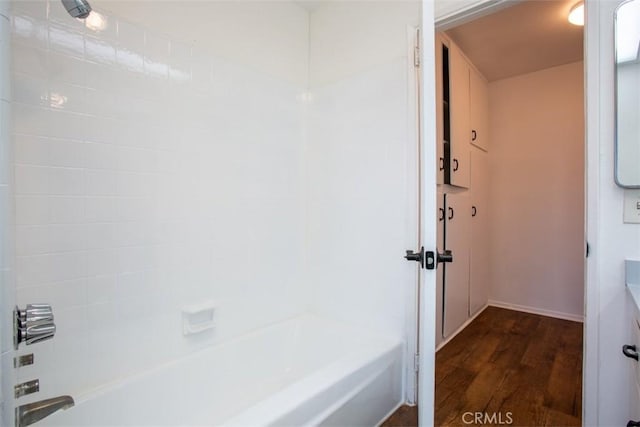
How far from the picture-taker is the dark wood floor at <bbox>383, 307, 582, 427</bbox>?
1.77 metres

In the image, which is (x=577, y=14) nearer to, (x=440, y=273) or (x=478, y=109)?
(x=478, y=109)

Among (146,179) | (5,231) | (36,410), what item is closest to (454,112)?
(146,179)

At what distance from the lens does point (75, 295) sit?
1.29 meters

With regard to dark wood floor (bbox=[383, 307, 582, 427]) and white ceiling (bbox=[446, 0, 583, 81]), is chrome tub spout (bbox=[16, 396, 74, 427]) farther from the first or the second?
white ceiling (bbox=[446, 0, 583, 81])

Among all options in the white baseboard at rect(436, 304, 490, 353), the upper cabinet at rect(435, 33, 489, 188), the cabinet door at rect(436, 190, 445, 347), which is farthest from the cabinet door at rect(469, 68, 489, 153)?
the white baseboard at rect(436, 304, 490, 353)

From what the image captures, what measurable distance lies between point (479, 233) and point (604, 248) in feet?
6.86

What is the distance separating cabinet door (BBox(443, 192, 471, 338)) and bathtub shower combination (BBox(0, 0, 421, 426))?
91 cm

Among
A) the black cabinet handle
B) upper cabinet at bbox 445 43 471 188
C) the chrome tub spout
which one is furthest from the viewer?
upper cabinet at bbox 445 43 471 188

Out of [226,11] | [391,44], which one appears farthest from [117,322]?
[391,44]

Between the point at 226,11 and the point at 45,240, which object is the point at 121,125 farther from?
the point at 226,11

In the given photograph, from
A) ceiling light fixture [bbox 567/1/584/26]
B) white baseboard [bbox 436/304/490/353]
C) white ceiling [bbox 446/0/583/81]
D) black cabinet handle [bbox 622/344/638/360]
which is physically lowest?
white baseboard [bbox 436/304/490/353]

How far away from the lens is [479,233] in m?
3.29

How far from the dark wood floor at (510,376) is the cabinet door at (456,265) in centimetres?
18

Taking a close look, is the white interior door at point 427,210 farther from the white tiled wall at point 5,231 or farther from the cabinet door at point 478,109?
the cabinet door at point 478,109
